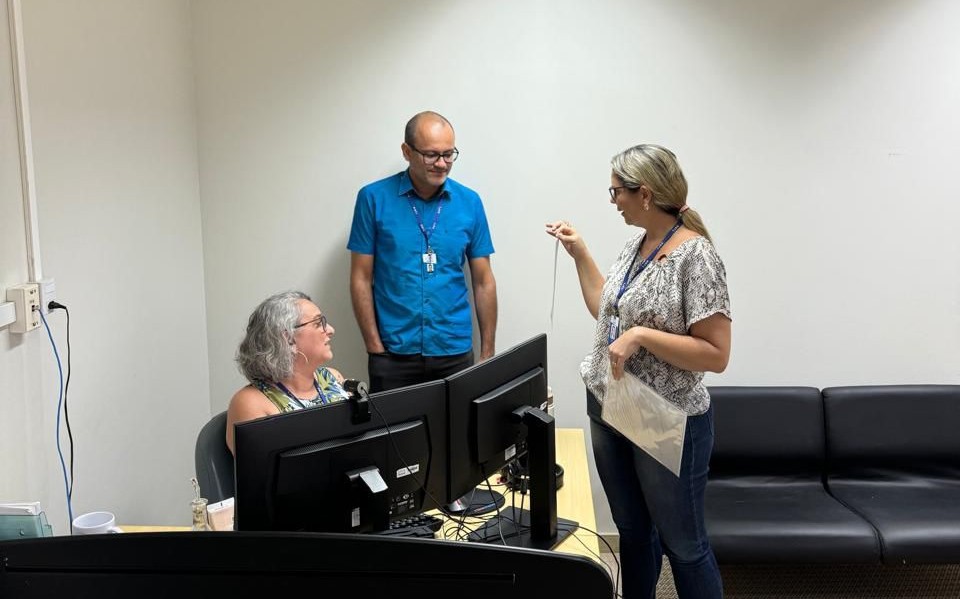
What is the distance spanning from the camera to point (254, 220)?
3.48 m

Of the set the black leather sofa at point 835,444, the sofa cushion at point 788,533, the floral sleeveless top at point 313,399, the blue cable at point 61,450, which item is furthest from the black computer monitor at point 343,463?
the black leather sofa at point 835,444

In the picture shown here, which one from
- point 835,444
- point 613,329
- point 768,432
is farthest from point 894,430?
point 613,329

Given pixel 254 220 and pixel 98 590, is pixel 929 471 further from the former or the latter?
pixel 98 590

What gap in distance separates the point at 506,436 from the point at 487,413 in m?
0.12

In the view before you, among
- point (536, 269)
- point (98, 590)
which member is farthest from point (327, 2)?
point (98, 590)

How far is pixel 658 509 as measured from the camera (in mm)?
2285

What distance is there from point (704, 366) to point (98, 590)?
5.68 feet

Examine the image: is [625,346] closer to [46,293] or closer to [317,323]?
[317,323]

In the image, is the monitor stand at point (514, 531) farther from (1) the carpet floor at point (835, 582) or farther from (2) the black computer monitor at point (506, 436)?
(1) the carpet floor at point (835, 582)

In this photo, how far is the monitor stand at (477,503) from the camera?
2047mm

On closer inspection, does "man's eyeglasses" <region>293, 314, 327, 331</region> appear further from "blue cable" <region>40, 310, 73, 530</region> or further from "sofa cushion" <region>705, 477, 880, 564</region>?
"sofa cushion" <region>705, 477, 880, 564</region>

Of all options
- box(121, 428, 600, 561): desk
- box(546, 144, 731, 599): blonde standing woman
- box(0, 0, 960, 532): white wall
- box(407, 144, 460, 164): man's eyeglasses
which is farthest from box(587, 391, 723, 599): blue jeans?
box(407, 144, 460, 164): man's eyeglasses

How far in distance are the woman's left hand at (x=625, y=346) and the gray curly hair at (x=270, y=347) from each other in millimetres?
908

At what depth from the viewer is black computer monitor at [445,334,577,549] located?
69.7 inches
